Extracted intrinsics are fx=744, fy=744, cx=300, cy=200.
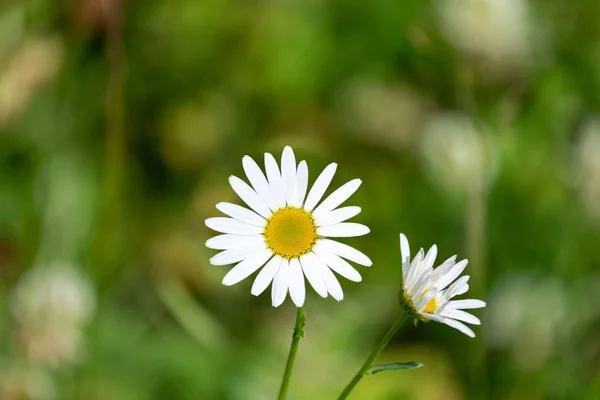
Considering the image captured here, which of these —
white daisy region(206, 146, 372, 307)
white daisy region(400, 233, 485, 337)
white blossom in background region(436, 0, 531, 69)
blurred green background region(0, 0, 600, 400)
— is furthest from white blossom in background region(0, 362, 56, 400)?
white blossom in background region(436, 0, 531, 69)

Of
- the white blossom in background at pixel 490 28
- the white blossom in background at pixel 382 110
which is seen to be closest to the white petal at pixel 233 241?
the white blossom in background at pixel 490 28

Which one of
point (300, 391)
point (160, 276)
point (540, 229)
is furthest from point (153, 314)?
point (540, 229)

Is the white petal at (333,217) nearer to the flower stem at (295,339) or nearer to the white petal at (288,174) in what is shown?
the white petal at (288,174)

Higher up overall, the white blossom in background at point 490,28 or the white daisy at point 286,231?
the white blossom in background at point 490,28

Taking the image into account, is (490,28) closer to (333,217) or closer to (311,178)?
(311,178)

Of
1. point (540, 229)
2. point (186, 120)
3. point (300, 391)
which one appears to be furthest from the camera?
point (186, 120)

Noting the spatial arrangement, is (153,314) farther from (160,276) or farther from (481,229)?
(481,229)

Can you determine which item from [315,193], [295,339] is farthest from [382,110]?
[295,339]
